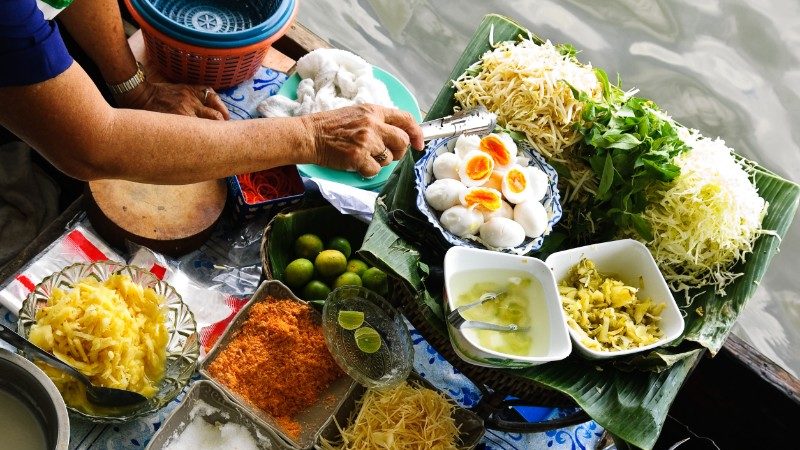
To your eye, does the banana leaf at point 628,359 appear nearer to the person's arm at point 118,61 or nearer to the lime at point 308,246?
the lime at point 308,246

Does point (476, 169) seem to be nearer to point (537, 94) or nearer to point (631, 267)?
point (537, 94)

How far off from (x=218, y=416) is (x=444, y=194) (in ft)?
2.50

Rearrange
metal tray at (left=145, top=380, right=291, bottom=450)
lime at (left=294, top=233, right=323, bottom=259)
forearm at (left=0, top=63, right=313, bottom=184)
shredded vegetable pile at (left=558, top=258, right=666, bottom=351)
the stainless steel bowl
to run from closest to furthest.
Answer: the stainless steel bowl → forearm at (left=0, top=63, right=313, bottom=184) → metal tray at (left=145, top=380, right=291, bottom=450) → shredded vegetable pile at (left=558, top=258, right=666, bottom=351) → lime at (left=294, top=233, right=323, bottom=259)

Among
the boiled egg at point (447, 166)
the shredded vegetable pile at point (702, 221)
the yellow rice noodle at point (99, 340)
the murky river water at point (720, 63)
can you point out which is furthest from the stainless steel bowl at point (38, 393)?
the murky river water at point (720, 63)

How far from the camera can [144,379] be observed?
5.39ft

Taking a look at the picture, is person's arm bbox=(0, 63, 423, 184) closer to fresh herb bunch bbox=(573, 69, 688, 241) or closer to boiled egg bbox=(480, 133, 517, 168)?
boiled egg bbox=(480, 133, 517, 168)

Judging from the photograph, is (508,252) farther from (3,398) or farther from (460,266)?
(3,398)

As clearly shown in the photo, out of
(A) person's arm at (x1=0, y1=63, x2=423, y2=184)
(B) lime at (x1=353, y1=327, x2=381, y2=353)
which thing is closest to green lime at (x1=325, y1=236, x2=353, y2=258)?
(A) person's arm at (x1=0, y1=63, x2=423, y2=184)

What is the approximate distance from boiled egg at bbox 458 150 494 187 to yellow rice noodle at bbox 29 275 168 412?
2.74 ft

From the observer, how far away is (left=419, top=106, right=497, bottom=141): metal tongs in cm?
198

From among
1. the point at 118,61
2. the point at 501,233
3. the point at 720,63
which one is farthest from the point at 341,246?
the point at 720,63

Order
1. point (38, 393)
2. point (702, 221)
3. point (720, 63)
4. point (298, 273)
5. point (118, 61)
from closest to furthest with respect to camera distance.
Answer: point (38, 393), point (702, 221), point (298, 273), point (118, 61), point (720, 63)

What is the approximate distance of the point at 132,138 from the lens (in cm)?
167

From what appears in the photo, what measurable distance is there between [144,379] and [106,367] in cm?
11
